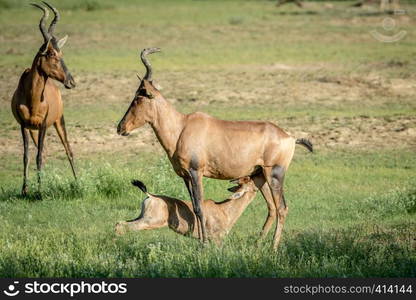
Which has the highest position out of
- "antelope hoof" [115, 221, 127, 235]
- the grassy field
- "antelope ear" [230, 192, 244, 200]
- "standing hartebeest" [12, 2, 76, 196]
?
"standing hartebeest" [12, 2, 76, 196]

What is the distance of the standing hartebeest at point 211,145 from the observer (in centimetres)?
1172

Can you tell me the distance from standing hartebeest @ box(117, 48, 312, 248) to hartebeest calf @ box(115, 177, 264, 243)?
233mm

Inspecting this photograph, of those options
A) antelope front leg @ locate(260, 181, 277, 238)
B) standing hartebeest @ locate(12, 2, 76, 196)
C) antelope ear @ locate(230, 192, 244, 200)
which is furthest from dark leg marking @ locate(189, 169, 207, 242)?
standing hartebeest @ locate(12, 2, 76, 196)

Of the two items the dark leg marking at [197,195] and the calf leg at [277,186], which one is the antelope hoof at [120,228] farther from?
the calf leg at [277,186]

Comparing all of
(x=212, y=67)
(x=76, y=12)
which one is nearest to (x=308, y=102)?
(x=212, y=67)

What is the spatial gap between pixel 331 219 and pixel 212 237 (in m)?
2.03

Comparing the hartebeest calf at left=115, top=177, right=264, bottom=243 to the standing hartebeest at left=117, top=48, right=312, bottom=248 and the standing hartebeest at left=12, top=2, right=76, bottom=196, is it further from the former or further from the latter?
the standing hartebeest at left=12, top=2, right=76, bottom=196

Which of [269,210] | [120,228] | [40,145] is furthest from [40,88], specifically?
[269,210]

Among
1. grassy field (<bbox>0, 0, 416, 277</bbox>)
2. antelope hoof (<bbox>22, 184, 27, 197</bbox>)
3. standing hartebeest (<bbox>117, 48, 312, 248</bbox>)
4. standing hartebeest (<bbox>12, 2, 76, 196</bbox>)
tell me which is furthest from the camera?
standing hartebeest (<bbox>12, 2, 76, 196</bbox>)

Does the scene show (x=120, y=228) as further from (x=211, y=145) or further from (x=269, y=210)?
(x=269, y=210)

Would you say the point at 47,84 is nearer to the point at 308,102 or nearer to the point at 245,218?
the point at 245,218

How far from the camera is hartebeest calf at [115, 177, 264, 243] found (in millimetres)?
11641

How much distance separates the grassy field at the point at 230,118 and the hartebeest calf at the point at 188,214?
0.17 meters

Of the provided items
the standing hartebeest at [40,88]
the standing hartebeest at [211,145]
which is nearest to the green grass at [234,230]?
the standing hartebeest at [211,145]
